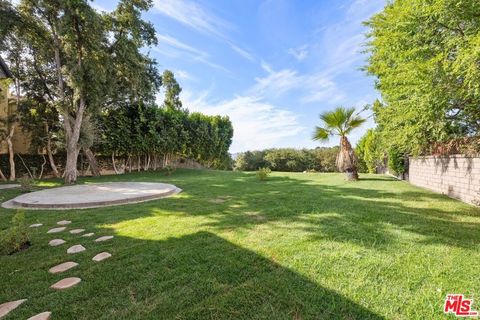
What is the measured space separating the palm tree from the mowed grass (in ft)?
19.1

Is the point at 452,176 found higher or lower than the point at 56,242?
higher

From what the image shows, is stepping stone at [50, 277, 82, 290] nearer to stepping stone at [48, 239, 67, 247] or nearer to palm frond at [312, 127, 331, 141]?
stepping stone at [48, 239, 67, 247]

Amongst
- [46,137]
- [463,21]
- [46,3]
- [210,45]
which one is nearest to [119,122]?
[46,137]

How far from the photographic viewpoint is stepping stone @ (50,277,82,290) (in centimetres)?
199

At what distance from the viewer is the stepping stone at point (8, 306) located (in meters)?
1.69

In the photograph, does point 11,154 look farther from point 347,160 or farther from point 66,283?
point 347,160

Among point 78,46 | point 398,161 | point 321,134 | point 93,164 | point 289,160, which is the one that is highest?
point 78,46

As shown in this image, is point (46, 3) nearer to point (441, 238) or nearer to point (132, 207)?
point (132, 207)

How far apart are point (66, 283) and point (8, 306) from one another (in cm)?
37

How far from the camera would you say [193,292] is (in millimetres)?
1840

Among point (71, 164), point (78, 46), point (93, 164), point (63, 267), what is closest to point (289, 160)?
point (93, 164)

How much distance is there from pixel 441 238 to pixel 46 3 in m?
14.5

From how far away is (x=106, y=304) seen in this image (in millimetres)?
1721

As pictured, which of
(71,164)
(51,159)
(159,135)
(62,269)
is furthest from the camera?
(159,135)
